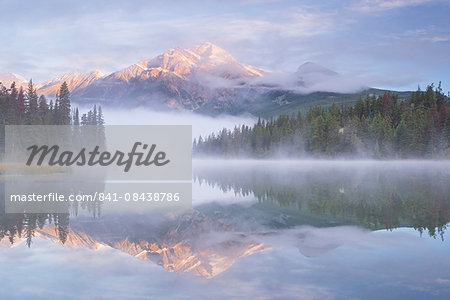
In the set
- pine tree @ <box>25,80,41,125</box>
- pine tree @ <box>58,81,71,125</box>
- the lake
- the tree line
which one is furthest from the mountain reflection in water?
pine tree @ <box>58,81,71,125</box>

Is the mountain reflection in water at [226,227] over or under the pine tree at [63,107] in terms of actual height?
under

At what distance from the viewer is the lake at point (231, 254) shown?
1046cm

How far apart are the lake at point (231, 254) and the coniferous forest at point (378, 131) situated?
4493 inches

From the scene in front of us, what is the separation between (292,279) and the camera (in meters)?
11.2

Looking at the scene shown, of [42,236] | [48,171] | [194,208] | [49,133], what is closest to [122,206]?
[194,208]

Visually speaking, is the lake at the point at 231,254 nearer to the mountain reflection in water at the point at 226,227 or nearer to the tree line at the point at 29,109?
the mountain reflection in water at the point at 226,227

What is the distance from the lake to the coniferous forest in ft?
374

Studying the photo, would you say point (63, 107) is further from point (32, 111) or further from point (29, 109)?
point (32, 111)

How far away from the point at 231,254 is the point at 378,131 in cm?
13000

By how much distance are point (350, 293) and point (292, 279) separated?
157cm

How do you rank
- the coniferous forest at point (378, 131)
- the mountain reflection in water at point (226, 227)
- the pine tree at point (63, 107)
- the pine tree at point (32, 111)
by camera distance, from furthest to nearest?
the coniferous forest at point (378, 131)
the pine tree at point (63, 107)
the pine tree at point (32, 111)
the mountain reflection in water at point (226, 227)

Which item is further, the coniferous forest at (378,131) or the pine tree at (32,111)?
the coniferous forest at (378,131)

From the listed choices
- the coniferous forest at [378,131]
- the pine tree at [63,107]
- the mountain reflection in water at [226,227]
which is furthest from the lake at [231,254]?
the coniferous forest at [378,131]

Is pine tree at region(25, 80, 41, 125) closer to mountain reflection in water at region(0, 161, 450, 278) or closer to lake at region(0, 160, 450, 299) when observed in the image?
mountain reflection in water at region(0, 161, 450, 278)
